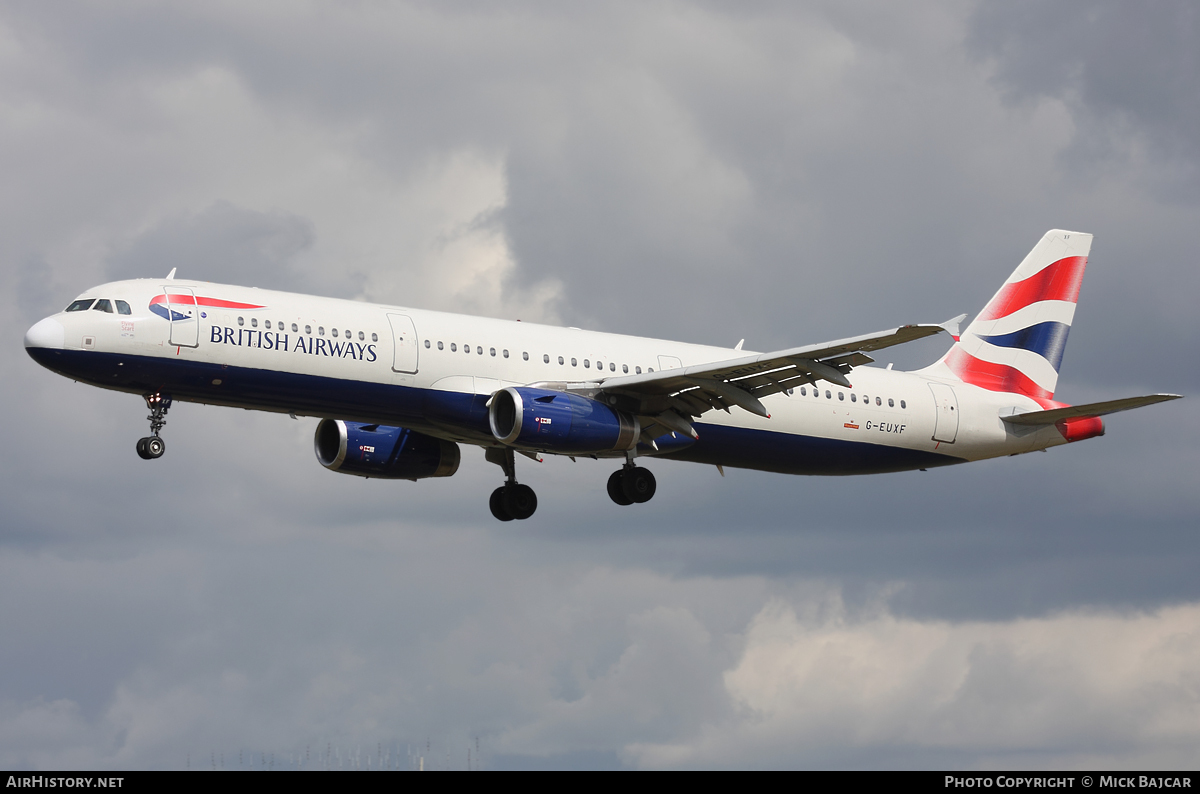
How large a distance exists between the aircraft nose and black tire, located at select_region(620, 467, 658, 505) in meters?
18.2

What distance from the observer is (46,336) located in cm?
4016

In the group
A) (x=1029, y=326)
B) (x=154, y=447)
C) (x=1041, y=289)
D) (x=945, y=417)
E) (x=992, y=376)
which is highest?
(x=1041, y=289)

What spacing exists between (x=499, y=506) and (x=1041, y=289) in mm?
23256

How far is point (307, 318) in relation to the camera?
4241 centimetres

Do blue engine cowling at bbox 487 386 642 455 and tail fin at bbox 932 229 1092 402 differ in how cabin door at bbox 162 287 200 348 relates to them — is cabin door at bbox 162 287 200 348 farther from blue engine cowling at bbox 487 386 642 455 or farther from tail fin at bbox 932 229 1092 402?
tail fin at bbox 932 229 1092 402

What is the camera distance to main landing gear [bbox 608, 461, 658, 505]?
4841 cm

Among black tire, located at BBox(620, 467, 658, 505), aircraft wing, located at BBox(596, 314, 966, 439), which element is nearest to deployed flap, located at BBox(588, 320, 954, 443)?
aircraft wing, located at BBox(596, 314, 966, 439)

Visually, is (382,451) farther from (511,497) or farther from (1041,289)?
(1041,289)

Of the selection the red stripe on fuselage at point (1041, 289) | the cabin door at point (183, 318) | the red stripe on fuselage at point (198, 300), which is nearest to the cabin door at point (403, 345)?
the red stripe on fuselage at point (198, 300)

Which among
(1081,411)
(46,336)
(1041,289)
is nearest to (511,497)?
(46,336)

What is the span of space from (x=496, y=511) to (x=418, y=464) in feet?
11.2

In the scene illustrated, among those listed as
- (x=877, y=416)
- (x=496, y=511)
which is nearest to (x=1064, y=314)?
(x=877, y=416)
